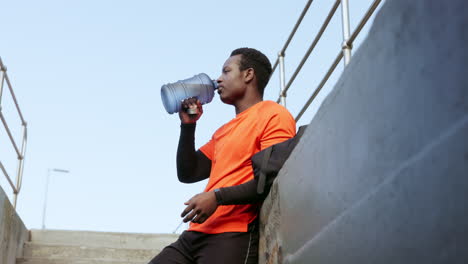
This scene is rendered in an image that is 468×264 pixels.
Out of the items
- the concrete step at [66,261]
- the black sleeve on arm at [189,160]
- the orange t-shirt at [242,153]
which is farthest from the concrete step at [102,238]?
the orange t-shirt at [242,153]

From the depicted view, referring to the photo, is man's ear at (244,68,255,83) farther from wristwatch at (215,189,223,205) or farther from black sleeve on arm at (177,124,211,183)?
wristwatch at (215,189,223,205)

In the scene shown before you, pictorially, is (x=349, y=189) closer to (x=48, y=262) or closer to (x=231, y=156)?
(x=231, y=156)

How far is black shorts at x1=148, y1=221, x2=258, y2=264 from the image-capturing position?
8.50 feet

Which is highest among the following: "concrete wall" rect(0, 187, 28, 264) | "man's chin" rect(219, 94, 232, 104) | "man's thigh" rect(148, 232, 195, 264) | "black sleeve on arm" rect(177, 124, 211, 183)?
"man's chin" rect(219, 94, 232, 104)

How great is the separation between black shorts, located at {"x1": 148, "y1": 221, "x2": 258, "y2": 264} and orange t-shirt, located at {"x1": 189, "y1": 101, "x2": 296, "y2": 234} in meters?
0.03

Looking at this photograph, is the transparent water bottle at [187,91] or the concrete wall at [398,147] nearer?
the concrete wall at [398,147]

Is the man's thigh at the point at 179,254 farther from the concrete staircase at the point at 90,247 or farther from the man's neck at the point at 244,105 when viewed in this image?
the concrete staircase at the point at 90,247

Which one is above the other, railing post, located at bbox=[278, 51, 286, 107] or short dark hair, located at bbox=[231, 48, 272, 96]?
short dark hair, located at bbox=[231, 48, 272, 96]

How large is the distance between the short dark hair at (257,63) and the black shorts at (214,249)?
0.76m

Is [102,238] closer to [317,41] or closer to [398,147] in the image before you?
[317,41]

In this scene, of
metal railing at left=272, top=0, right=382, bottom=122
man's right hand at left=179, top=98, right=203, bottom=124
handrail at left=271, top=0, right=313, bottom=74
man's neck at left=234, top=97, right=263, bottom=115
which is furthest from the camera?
handrail at left=271, top=0, right=313, bottom=74

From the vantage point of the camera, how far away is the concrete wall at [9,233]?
4.26m

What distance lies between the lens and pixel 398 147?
139cm

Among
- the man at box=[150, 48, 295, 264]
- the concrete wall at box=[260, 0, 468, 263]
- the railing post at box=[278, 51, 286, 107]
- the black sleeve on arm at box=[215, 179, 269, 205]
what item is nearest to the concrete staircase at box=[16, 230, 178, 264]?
the railing post at box=[278, 51, 286, 107]
